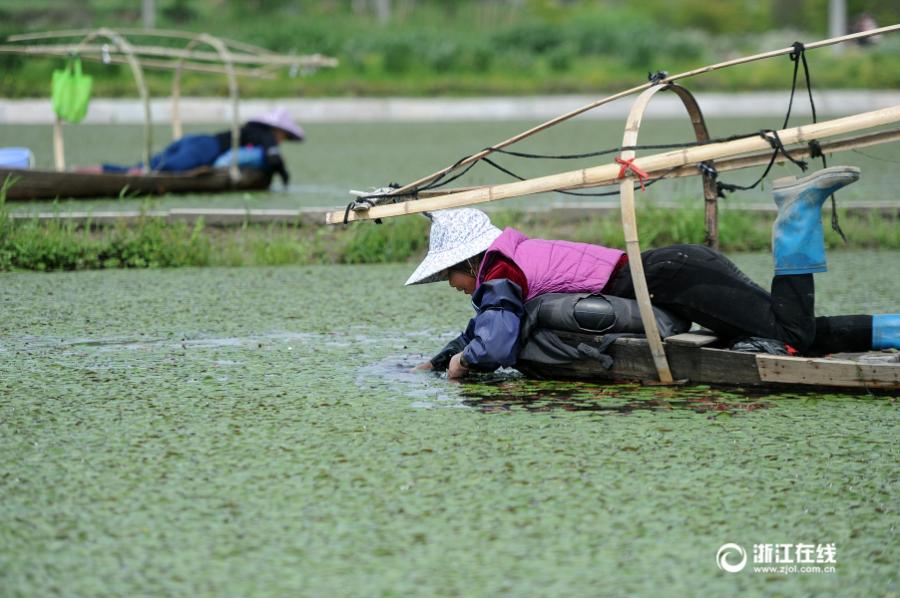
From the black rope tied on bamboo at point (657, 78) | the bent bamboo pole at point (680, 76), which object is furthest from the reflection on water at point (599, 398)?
the black rope tied on bamboo at point (657, 78)

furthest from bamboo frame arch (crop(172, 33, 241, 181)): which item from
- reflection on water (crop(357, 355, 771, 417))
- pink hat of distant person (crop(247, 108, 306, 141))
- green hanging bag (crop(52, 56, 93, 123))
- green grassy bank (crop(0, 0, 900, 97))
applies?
green grassy bank (crop(0, 0, 900, 97))

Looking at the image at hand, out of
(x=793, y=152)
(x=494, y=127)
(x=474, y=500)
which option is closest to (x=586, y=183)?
(x=793, y=152)

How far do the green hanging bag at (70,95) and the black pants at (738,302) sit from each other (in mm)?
5719

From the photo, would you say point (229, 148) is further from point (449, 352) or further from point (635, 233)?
point (635, 233)

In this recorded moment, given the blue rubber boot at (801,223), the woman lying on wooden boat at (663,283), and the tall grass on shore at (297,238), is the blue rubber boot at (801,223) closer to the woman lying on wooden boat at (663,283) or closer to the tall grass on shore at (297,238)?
the woman lying on wooden boat at (663,283)

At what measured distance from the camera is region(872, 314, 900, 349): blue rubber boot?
425 centimetres

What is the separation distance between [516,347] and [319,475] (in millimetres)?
1037

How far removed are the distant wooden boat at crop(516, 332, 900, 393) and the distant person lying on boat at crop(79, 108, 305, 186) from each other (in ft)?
18.7

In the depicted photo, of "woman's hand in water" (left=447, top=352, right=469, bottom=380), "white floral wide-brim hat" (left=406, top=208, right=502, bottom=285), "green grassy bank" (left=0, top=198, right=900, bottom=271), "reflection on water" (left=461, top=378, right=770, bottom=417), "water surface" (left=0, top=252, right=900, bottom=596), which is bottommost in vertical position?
"water surface" (left=0, top=252, right=900, bottom=596)

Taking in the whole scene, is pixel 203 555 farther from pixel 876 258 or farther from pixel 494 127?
pixel 494 127

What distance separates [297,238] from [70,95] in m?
2.45

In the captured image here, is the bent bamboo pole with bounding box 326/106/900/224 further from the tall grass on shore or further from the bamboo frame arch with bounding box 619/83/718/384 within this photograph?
the tall grass on shore

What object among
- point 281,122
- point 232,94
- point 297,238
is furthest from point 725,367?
point 281,122

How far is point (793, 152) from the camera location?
439 cm
